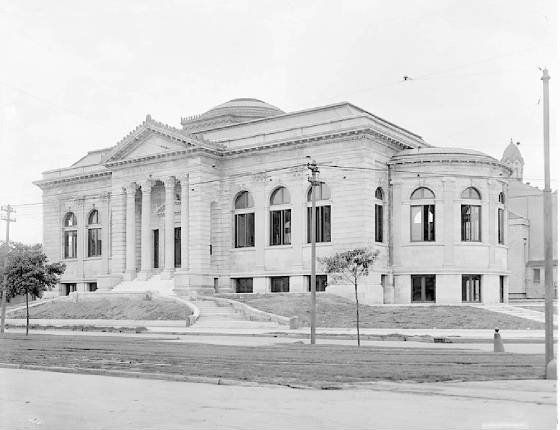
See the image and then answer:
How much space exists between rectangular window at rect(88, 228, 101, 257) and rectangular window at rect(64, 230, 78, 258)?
6.49 feet

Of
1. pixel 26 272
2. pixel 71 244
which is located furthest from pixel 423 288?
pixel 71 244

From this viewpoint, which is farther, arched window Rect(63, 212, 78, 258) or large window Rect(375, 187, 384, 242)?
arched window Rect(63, 212, 78, 258)

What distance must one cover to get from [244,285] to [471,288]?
17.2m

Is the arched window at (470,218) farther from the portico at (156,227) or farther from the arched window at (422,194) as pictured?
the portico at (156,227)

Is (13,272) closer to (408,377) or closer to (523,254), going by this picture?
(408,377)

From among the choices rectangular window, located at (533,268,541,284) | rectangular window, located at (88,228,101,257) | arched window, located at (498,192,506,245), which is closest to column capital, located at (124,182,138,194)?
rectangular window, located at (88,228,101,257)

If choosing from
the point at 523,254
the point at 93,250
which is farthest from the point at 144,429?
the point at 523,254

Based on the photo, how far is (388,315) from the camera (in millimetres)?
43812

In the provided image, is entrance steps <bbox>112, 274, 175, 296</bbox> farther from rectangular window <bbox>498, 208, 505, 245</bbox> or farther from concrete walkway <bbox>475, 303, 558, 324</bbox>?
rectangular window <bbox>498, 208, 505, 245</bbox>

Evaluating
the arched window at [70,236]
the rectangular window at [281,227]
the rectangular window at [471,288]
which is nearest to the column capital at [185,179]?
the rectangular window at [281,227]

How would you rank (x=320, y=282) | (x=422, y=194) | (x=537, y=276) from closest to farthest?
(x=422, y=194), (x=320, y=282), (x=537, y=276)

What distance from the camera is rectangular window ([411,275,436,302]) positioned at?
53.9 m

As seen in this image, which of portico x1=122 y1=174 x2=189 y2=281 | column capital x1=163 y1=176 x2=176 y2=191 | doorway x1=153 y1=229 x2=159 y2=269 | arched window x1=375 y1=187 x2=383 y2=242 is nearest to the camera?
arched window x1=375 y1=187 x2=383 y2=242

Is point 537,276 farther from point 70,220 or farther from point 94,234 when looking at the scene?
point 70,220
